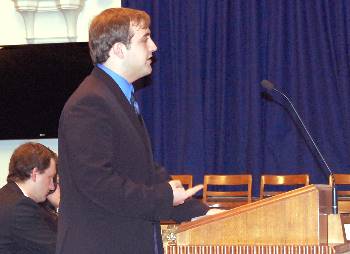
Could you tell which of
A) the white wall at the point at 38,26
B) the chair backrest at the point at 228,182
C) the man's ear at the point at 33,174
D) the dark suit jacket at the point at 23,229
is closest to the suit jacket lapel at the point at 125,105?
the dark suit jacket at the point at 23,229

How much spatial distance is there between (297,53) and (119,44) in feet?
22.1

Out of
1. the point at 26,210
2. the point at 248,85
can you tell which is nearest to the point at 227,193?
the point at 248,85

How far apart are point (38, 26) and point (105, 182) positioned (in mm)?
7571

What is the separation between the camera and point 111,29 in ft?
7.76

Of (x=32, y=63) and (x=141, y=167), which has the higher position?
(x=32, y=63)

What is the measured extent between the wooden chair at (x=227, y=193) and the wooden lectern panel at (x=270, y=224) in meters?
5.58

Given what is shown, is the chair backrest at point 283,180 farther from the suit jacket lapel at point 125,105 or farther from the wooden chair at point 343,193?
the suit jacket lapel at point 125,105

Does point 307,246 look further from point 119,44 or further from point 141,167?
point 119,44

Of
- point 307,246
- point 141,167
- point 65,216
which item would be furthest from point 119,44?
point 307,246

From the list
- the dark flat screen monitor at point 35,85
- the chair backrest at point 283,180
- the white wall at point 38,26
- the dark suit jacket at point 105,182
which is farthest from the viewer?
the white wall at point 38,26

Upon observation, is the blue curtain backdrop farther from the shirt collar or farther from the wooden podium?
the shirt collar

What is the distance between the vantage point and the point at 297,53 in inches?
349

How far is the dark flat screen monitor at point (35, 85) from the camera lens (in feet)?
29.7

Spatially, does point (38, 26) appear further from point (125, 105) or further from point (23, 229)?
point (125, 105)
